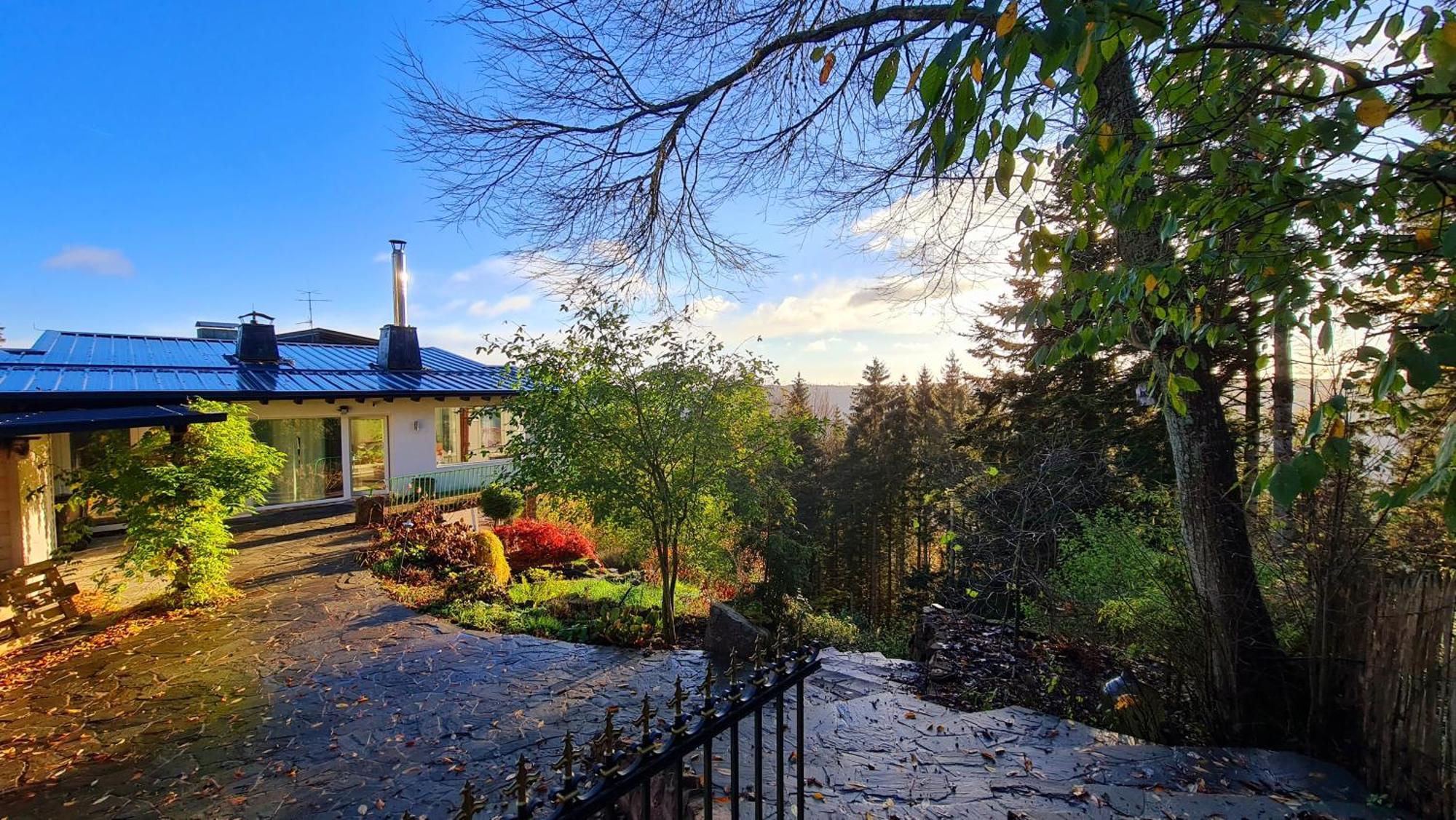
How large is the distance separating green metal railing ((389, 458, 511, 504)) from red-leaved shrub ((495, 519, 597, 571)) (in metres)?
1.45

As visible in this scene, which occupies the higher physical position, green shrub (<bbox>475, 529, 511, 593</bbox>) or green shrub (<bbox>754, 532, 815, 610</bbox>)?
green shrub (<bbox>475, 529, 511, 593</bbox>)

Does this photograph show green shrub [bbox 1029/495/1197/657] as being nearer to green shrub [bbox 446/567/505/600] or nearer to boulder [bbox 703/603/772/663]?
boulder [bbox 703/603/772/663]

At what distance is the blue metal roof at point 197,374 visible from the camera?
28.4ft

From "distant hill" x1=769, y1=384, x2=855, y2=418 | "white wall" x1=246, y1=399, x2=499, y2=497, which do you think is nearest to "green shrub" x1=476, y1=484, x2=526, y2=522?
"white wall" x1=246, y1=399, x2=499, y2=497

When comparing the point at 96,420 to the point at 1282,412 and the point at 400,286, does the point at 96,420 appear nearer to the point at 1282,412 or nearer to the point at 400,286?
the point at 400,286

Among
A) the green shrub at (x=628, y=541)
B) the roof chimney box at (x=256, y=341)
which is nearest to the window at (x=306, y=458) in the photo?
the roof chimney box at (x=256, y=341)

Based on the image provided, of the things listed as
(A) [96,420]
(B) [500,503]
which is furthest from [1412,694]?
(B) [500,503]

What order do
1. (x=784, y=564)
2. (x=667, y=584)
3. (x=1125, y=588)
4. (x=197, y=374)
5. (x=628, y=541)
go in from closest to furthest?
1. (x=1125, y=588)
2. (x=667, y=584)
3. (x=628, y=541)
4. (x=197, y=374)
5. (x=784, y=564)

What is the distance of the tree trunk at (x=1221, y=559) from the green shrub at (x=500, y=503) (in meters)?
11.1

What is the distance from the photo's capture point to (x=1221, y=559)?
152 inches

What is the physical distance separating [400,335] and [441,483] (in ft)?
15.0

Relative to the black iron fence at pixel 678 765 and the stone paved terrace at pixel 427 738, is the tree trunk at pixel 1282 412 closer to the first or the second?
the stone paved terrace at pixel 427 738

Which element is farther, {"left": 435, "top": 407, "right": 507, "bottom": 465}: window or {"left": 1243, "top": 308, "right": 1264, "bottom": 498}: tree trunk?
{"left": 435, "top": 407, "right": 507, "bottom": 465}: window

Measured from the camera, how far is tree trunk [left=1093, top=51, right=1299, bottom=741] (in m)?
3.72
